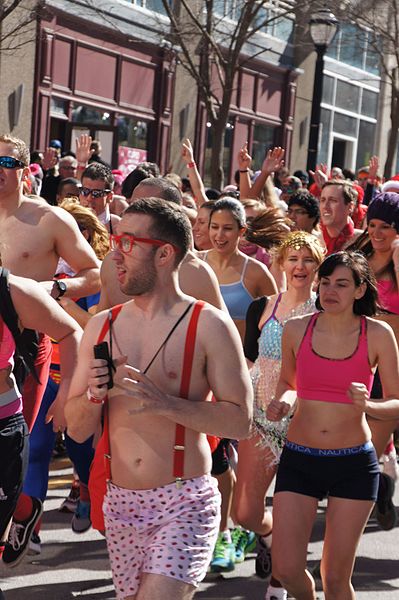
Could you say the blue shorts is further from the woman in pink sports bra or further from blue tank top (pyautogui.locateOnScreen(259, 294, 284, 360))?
blue tank top (pyautogui.locateOnScreen(259, 294, 284, 360))

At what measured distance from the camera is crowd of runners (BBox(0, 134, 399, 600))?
4512 mm

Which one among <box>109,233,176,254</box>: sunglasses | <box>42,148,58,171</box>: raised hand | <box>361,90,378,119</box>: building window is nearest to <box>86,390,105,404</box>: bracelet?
<box>109,233,176,254</box>: sunglasses

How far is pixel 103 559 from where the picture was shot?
7.41 meters

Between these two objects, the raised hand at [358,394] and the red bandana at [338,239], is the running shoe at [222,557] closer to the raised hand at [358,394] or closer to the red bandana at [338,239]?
the raised hand at [358,394]

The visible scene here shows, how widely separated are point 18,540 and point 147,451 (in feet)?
6.75

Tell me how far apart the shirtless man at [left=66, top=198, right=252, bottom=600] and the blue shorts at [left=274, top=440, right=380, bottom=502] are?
1.11 metres

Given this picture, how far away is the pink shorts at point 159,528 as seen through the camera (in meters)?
4.44

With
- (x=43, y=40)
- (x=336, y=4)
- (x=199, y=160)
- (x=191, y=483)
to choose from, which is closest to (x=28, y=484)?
(x=191, y=483)

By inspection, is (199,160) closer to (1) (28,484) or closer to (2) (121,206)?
(2) (121,206)

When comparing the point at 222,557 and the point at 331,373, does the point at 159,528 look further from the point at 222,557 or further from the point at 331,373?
the point at 222,557

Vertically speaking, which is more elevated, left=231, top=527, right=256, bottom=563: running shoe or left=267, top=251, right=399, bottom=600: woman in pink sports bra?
left=267, top=251, right=399, bottom=600: woman in pink sports bra

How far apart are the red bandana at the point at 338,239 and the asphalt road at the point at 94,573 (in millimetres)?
2346

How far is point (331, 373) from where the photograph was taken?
586 cm

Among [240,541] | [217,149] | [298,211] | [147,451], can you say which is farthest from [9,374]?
[217,149]
